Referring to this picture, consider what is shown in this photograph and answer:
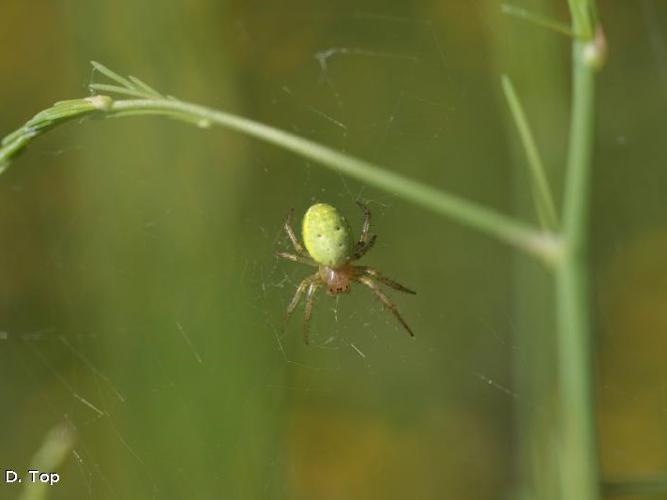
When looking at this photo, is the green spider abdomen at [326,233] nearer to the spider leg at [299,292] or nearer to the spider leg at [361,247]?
the spider leg at [361,247]

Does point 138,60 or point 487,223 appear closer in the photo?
point 487,223

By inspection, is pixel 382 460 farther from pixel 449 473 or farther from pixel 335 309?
pixel 335 309

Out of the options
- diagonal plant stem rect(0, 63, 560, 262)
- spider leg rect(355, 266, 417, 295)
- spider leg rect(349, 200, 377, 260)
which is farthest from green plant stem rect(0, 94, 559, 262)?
spider leg rect(355, 266, 417, 295)

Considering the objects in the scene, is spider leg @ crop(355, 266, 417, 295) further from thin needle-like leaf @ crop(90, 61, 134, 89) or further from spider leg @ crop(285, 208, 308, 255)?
thin needle-like leaf @ crop(90, 61, 134, 89)

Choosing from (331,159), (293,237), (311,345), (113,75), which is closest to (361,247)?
(293,237)

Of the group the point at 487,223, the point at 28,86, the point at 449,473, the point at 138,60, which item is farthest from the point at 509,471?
the point at 487,223

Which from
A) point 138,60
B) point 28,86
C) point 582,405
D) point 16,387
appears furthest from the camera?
point 28,86

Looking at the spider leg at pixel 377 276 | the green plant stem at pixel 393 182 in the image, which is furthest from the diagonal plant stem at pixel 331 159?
the spider leg at pixel 377 276
